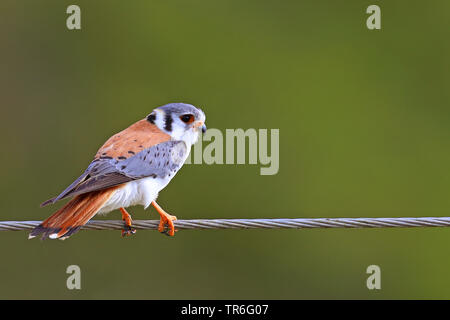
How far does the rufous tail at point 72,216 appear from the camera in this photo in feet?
13.0

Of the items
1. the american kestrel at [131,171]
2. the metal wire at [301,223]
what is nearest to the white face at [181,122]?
the american kestrel at [131,171]

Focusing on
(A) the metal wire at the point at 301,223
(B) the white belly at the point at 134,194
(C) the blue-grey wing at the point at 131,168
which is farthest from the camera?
(B) the white belly at the point at 134,194

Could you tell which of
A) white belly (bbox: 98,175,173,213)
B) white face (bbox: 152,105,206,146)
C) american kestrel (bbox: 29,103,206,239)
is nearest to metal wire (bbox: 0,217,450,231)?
american kestrel (bbox: 29,103,206,239)

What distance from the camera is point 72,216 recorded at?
160 inches

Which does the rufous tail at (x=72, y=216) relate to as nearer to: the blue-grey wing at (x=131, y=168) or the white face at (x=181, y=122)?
the blue-grey wing at (x=131, y=168)

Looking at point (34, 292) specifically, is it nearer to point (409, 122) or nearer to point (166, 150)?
point (166, 150)

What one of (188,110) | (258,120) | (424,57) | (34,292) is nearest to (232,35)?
(258,120)

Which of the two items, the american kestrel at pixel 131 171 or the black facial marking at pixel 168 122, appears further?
the black facial marking at pixel 168 122

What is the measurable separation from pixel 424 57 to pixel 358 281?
2.55 m

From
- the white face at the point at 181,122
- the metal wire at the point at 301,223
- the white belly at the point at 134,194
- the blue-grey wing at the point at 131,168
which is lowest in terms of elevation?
the metal wire at the point at 301,223

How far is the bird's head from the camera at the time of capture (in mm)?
4906

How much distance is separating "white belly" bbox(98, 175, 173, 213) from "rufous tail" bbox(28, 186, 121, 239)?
0.10 metres

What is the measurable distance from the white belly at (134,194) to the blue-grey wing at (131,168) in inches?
1.8

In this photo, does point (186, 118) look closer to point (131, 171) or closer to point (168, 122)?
point (168, 122)
